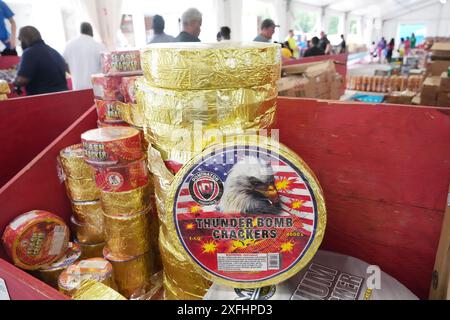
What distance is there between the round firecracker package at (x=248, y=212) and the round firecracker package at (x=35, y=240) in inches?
22.2

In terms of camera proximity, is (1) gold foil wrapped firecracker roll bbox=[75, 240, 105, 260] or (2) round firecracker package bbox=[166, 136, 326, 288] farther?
(1) gold foil wrapped firecracker roll bbox=[75, 240, 105, 260]

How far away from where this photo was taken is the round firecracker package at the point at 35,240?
3.48 feet

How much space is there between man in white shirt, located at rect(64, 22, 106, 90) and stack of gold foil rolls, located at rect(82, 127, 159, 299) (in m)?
2.27

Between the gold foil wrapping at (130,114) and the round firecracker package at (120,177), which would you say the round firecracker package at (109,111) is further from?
the round firecracker package at (120,177)

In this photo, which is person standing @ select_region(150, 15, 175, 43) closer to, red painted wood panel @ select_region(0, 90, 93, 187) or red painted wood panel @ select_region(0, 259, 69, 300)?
red painted wood panel @ select_region(0, 90, 93, 187)

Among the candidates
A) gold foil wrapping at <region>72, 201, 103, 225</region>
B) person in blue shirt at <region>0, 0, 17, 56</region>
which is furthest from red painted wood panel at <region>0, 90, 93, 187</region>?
person in blue shirt at <region>0, 0, 17, 56</region>

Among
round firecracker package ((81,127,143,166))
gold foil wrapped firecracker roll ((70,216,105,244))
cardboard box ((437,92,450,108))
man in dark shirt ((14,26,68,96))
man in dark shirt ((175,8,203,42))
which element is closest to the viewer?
round firecracker package ((81,127,143,166))

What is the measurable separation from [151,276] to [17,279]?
0.62 meters

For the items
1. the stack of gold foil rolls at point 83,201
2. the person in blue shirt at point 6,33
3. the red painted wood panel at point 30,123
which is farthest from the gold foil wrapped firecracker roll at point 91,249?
the person in blue shirt at point 6,33

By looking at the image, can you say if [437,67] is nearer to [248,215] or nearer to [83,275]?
[248,215]

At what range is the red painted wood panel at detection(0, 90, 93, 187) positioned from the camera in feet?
4.78

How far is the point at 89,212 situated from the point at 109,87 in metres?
0.54

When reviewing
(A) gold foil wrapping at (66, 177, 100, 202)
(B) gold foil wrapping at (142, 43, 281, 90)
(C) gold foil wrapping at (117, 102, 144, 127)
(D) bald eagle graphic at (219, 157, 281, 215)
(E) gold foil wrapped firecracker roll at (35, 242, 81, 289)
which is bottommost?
(E) gold foil wrapped firecracker roll at (35, 242, 81, 289)
